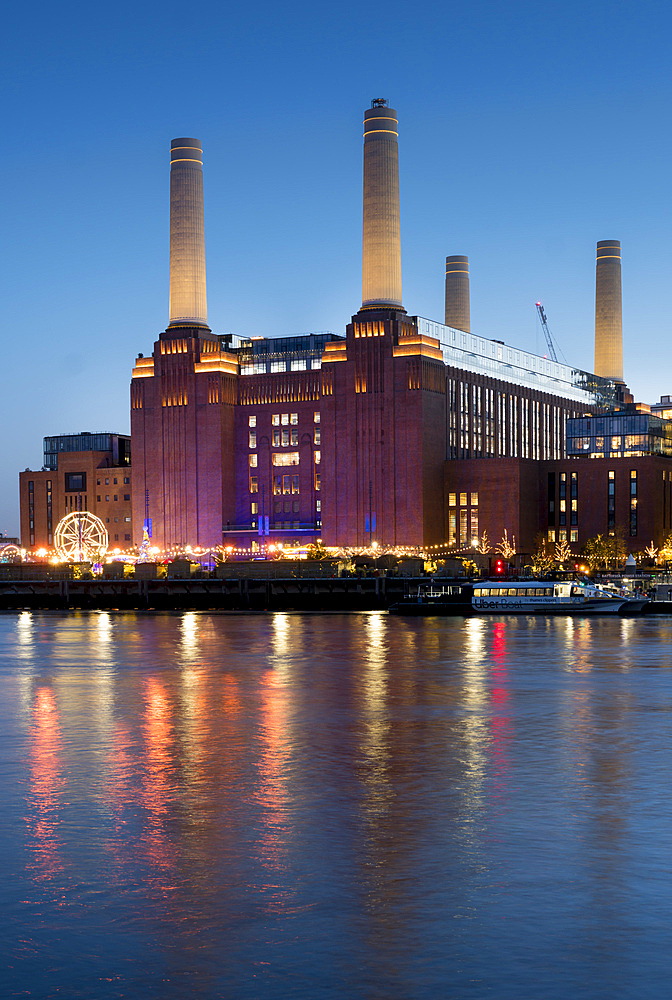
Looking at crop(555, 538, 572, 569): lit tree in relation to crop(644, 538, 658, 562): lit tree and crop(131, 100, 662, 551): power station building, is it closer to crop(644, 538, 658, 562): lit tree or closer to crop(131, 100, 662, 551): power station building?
crop(131, 100, 662, 551): power station building

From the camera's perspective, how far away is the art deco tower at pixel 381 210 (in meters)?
176

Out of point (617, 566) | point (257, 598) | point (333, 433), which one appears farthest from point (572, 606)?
point (333, 433)

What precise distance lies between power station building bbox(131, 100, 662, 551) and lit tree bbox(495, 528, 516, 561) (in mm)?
1437

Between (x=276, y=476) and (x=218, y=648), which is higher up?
(x=276, y=476)

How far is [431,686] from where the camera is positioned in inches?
2020

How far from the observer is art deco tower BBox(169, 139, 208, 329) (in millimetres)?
190125

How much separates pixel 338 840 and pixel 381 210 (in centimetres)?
16006

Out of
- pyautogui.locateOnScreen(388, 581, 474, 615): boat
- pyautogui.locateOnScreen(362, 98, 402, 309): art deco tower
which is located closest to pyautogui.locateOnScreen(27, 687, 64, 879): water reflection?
pyautogui.locateOnScreen(388, 581, 474, 615): boat

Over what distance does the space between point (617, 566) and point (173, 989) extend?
15930 centimetres

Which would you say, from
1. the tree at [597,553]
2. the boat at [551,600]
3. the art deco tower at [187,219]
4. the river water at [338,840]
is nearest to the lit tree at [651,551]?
the tree at [597,553]

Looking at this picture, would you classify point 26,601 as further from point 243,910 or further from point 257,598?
point 243,910

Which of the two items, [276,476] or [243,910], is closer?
[243,910]

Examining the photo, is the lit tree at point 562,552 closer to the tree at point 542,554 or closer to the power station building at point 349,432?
the tree at point 542,554

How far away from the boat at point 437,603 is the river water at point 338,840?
61.3m
